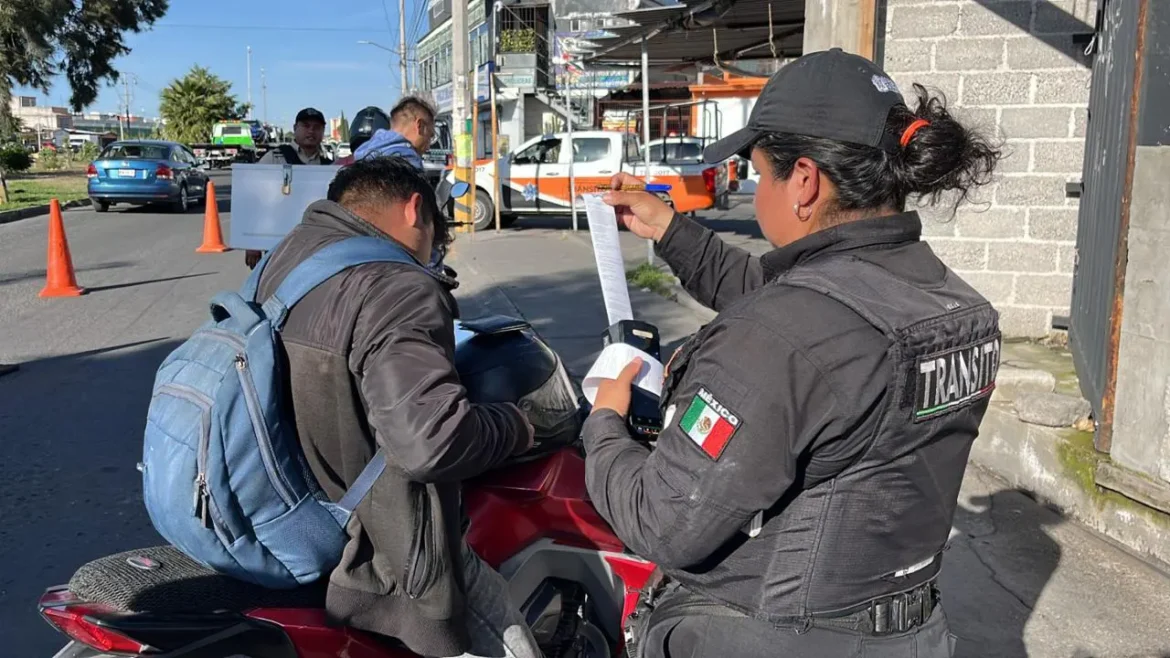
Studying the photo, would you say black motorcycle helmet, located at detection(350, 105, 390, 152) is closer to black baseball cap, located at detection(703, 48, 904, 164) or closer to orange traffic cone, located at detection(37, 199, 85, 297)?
orange traffic cone, located at detection(37, 199, 85, 297)

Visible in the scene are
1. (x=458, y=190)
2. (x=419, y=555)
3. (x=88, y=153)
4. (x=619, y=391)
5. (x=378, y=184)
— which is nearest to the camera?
(x=619, y=391)

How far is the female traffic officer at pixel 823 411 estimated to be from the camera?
1.36 m

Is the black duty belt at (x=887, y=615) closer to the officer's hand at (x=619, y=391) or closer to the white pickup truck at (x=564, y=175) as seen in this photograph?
the officer's hand at (x=619, y=391)

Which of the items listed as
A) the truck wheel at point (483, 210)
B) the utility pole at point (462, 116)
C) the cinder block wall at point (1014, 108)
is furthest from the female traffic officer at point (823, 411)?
the truck wheel at point (483, 210)

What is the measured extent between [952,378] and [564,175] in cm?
1608

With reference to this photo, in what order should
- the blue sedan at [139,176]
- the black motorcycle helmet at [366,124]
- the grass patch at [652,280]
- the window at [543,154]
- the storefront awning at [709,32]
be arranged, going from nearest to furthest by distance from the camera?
the black motorcycle helmet at [366,124], the storefront awning at [709,32], the grass patch at [652,280], the window at [543,154], the blue sedan at [139,176]

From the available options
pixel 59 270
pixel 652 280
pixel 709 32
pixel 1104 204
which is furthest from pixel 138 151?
pixel 1104 204

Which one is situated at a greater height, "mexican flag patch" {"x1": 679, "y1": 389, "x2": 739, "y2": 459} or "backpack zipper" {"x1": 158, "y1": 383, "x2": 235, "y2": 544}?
"mexican flag patch" {"x1": 679, "y1": 389, "x2": 739, "y2": 459}

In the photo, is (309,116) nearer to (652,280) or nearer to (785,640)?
(652,280)

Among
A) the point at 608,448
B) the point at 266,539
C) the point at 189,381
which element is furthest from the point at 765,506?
the point at 189,381

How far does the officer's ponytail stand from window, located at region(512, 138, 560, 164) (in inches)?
634

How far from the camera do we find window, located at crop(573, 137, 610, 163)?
17328 millimetres

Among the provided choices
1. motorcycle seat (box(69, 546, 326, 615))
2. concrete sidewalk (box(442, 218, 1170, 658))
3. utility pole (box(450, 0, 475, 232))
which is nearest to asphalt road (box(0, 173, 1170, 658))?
concrete sidewalk (box(442, 218, 1170, 658))

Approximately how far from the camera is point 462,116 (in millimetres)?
16422
